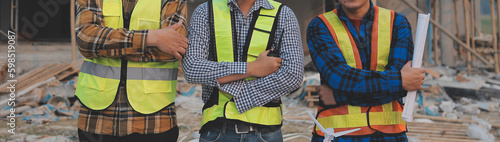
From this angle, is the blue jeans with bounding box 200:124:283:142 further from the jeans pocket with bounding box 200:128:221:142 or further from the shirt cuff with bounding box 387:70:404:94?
the shirt cuff with bounding box 387:70:404:94

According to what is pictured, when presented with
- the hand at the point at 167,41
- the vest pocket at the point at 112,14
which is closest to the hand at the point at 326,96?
the hand at the point at 167,41

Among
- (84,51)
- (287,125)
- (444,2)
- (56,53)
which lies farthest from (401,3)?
(56,53)

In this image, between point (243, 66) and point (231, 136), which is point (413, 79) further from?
point (231, 136)

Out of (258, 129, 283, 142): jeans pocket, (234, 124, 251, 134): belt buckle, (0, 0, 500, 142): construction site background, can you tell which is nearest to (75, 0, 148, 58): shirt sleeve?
(234, 124, 251, 134): belt buckle

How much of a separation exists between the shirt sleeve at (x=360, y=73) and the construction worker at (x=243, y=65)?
0.12 meters

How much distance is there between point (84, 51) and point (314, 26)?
3.70 feet

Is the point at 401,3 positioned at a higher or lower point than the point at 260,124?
higher

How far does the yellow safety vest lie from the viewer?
78.7 inches

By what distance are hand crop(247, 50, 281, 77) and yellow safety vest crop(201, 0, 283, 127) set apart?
0.07 meters

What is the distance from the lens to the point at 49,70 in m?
8.21

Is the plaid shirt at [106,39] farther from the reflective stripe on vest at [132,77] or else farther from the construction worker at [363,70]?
the construction worker at [363,70]

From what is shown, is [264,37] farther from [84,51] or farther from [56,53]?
[56,53]

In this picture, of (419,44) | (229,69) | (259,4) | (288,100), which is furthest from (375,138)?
(288,100)

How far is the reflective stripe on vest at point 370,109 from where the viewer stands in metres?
1.94
